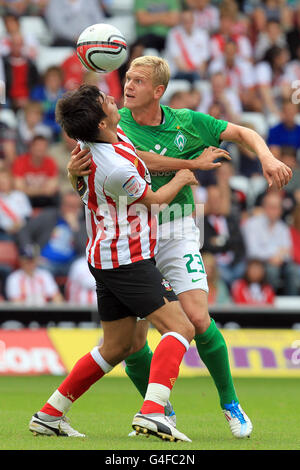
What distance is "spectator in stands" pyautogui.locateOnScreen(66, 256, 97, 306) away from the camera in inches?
501

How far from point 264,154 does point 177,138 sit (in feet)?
2.37

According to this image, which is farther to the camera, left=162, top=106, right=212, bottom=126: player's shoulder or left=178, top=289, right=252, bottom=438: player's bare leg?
left=162, top=106, right=212, bottom=126: player's shoulder

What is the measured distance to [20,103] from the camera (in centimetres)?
1549

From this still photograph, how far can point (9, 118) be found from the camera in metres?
15.3

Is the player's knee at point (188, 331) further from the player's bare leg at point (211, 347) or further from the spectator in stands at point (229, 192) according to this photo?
the spectator in stands at point (229, 192)

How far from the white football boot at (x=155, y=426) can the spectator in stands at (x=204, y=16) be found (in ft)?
41.9

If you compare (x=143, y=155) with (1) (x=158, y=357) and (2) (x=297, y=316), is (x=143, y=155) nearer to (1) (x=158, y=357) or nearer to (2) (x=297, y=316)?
(1) (x=158, y=357)

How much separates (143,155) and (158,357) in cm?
142

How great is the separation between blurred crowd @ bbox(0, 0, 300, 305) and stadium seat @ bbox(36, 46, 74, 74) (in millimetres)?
35

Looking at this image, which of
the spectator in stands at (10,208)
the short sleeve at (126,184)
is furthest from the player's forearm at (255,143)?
the spectator in stands at (10,208)

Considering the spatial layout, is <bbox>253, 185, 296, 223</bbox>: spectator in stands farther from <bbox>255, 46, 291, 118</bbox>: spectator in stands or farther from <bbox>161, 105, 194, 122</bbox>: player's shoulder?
<bbox>161, 105, 194, 122</bbox>: player's shoulder

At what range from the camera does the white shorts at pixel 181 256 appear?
6371 millimetres

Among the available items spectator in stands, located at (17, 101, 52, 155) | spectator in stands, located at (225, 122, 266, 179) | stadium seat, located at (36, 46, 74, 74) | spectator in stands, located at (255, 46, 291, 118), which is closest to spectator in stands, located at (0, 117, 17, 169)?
spectator in stands, located at (17, 101, 52, 155)
